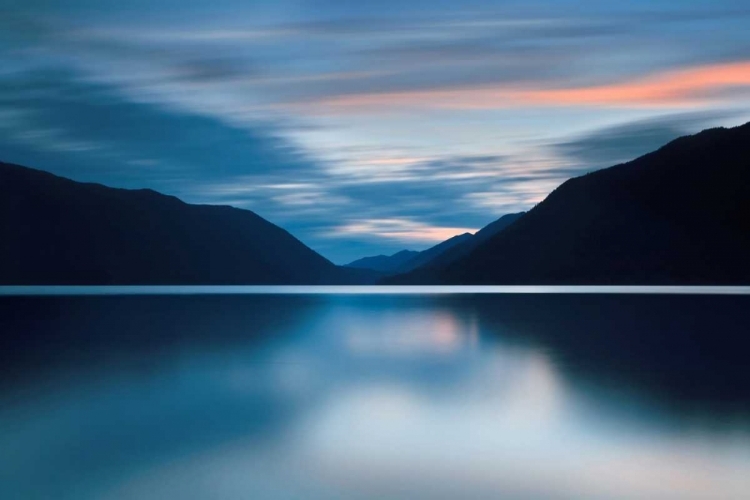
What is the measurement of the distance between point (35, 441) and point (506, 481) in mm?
8888

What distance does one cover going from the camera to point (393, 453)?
1438 centimetres

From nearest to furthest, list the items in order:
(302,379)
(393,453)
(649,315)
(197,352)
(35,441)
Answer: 1. (393,453)
2. (35,441)
3. (302,379)
4. (197,352)
5. (649,315)

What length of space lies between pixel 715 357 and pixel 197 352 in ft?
66.9

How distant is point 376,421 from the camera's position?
18.2 meters

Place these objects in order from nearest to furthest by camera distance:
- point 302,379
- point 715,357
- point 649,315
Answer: point 302,379
point 715,357
point 649,315

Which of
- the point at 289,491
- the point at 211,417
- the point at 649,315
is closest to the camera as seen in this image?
the point at 289,491

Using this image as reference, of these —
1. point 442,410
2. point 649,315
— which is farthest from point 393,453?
point 649,315

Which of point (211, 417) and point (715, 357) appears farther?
point (715, 357)

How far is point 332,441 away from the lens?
1581cm

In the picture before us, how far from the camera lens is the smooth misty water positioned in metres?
12.3

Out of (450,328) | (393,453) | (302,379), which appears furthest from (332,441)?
(450,328)

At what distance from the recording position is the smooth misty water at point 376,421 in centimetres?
1227

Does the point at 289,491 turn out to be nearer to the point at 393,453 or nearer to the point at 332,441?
the point at 393,453

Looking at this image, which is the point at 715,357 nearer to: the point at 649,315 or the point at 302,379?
the point at 302,379
